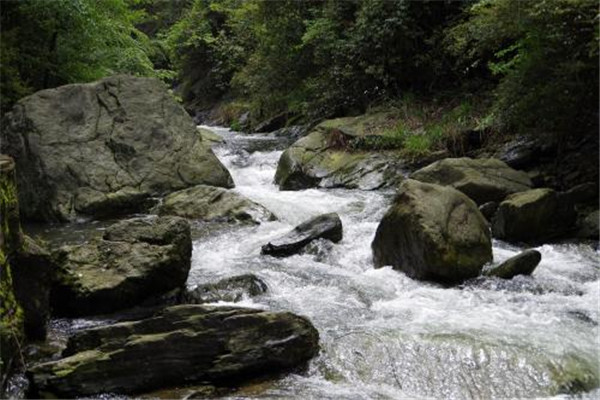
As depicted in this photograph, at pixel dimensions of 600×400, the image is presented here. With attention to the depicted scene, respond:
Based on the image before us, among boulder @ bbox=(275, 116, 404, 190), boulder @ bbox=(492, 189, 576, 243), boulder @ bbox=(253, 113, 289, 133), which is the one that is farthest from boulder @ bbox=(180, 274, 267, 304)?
boulder @ bbox=(253, 113, 289, 133)

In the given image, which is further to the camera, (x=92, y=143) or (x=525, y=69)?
(x=92, y=143)

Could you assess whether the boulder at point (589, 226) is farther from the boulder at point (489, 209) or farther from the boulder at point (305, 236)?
the boulder at point (305, 236)

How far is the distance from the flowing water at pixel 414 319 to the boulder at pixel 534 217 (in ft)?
1.20

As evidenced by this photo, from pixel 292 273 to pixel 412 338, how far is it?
94.5 inches

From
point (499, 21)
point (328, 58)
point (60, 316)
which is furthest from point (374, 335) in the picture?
point (328, 58)

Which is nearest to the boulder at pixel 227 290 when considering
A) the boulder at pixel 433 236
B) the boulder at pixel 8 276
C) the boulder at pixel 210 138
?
the boulder at pixel 433 236

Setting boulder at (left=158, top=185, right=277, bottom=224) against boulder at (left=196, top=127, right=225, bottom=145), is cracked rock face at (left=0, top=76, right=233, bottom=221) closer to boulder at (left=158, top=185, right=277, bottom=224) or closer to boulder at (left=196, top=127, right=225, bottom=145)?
boulder at (left=158, top=185, right=277, bottom=224)

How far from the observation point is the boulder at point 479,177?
1020 cm

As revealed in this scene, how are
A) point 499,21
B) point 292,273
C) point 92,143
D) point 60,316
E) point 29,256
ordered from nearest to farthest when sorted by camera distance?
point 29,256
point 60,316
point 292,273
point 499,21
point 92,143

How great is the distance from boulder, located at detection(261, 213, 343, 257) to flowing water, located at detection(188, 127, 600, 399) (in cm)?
18

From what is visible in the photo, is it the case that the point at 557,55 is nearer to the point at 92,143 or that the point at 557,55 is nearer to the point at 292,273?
the point at 292,273

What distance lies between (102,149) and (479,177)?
6.91m

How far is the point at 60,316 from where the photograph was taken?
6.52 m

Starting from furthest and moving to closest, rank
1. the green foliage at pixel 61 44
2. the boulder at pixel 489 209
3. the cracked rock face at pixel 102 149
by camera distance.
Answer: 1. the green foliage at pixel 61 44
2. the cracked rock face at pixel 102 149
3. the boulder at pixel 489 209
